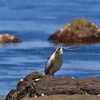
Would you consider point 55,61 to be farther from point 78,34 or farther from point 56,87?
point 78,34

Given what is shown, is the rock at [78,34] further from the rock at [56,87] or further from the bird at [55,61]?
the rock at [56,87]

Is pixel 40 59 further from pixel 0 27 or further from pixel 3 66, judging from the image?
pixel 0 27

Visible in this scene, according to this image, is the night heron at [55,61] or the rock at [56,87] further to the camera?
the night heron at [55,61]

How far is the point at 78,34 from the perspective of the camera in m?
44.2

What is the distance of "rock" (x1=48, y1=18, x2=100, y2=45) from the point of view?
142ft

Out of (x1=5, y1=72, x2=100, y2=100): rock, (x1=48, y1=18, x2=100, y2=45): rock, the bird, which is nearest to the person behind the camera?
(x1=5, y1=72, x2=100, y2=100): rock

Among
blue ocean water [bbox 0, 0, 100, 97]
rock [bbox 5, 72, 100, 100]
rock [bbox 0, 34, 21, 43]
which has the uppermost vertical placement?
rock [bbox 0, 34, 21, 43]

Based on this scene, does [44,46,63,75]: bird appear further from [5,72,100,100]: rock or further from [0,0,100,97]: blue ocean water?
[0,0,100,97]: blue ocean water

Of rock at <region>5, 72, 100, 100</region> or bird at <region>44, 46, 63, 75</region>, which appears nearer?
rock at <region>5, 72, 100, 100</region>

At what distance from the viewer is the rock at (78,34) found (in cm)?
4333

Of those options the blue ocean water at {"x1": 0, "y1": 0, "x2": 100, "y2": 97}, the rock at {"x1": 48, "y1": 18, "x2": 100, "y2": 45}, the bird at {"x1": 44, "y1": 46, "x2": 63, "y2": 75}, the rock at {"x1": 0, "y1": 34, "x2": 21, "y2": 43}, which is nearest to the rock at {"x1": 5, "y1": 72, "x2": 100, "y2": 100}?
the bird at {"x1": 44, "y1": 46, "x2": 63, "y2": 75}

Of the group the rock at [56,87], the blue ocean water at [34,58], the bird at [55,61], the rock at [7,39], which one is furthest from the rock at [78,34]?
the rock at [56,87]

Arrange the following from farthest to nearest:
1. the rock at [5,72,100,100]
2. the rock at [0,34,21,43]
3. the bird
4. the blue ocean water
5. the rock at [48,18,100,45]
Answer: the rock at [48,18,100,45] < the rock at [0,34,21,43] < the blue ocean water < the bird < the rock at [5,72,100,100]

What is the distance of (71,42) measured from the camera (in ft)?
140
